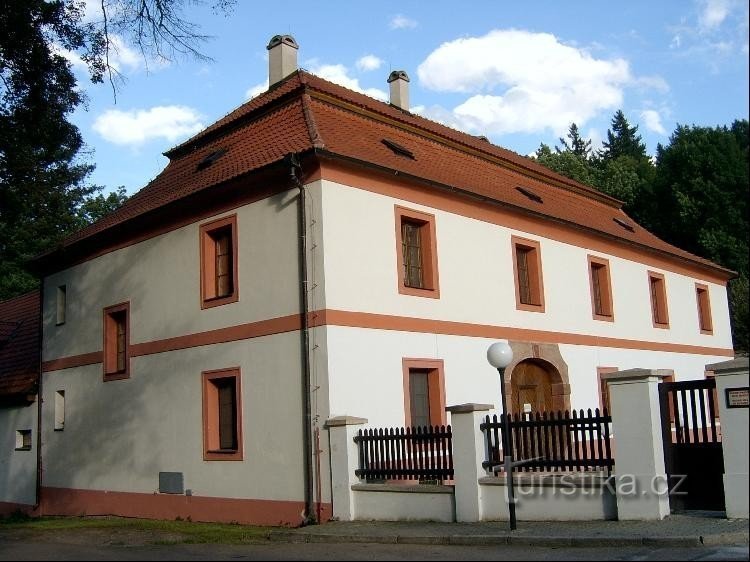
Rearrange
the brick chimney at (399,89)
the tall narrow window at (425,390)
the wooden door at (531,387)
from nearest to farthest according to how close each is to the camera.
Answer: the tall narrow window at (425,390) → the wooden door at (531,387) → the brick chimney at (399,89)

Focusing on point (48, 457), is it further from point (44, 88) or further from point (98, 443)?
point (44, 88)

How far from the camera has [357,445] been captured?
13.6 metres

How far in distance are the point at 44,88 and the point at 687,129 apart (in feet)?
117

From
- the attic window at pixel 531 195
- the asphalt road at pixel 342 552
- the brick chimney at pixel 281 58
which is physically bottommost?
the asphalt road at pixel 342 552

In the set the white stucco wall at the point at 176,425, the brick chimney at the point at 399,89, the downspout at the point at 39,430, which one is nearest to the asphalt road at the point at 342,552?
the white stucco wall at the point at 176,425

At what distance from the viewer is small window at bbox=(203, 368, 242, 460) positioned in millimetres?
16031

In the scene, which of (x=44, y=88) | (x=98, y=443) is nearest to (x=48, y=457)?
(x=98, y=443)

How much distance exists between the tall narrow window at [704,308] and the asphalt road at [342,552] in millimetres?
19870

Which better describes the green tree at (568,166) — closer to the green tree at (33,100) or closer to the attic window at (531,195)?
the attic window at (531,195)

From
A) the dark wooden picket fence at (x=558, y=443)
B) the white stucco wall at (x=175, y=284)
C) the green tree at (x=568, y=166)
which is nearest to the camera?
the dark wooden picket fence at (x=558, y=443)

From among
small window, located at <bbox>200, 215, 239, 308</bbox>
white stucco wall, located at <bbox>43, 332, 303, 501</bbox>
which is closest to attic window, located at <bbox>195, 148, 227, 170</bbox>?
small window, located at <bbox>200, 215, 239, 308</bbox>

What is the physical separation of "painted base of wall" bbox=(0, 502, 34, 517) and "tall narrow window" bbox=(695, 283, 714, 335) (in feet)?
68.5

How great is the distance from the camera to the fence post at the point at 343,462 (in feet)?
44.0

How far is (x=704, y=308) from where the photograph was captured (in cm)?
2812
